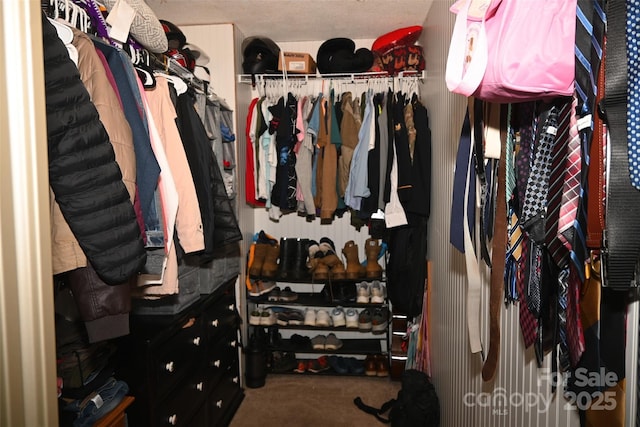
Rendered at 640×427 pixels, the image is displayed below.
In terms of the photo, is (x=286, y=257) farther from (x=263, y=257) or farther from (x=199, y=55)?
(x=199, y=55)

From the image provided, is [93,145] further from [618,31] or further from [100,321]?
[618,31]

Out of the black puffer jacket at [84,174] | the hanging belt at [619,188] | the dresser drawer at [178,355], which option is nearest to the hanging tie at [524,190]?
the hanging belt at [619,188]

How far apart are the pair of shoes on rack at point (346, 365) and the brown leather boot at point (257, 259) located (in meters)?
0.88

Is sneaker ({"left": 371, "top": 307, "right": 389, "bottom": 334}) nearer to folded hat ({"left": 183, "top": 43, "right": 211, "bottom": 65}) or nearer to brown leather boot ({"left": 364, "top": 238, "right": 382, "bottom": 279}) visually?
brown leather boot ({"left": 364, "top": 238, "right": 382, "bottom": 279})

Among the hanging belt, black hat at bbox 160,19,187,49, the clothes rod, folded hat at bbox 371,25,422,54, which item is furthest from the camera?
the clothes rod

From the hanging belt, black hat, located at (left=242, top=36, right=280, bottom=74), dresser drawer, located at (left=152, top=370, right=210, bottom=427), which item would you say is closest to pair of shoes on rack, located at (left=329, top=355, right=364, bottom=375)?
dresser drawer, located at (left=152, top=370, right=210, bottom=427)

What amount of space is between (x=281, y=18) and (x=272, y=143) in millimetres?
821

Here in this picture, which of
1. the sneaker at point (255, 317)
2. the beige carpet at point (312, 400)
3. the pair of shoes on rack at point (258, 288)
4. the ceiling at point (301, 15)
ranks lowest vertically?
the beige carpet at point (312, 400)

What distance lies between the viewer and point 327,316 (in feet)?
9.57

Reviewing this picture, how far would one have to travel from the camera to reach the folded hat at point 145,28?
140 centimetres

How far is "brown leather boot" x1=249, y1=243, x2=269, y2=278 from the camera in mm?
2852

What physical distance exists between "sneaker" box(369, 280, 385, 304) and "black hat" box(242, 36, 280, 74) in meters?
1.76

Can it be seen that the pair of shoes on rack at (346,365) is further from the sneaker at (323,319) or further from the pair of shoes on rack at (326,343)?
the sneaker at (323,319)

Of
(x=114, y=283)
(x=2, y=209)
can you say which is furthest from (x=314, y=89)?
(x=2, y=209)
